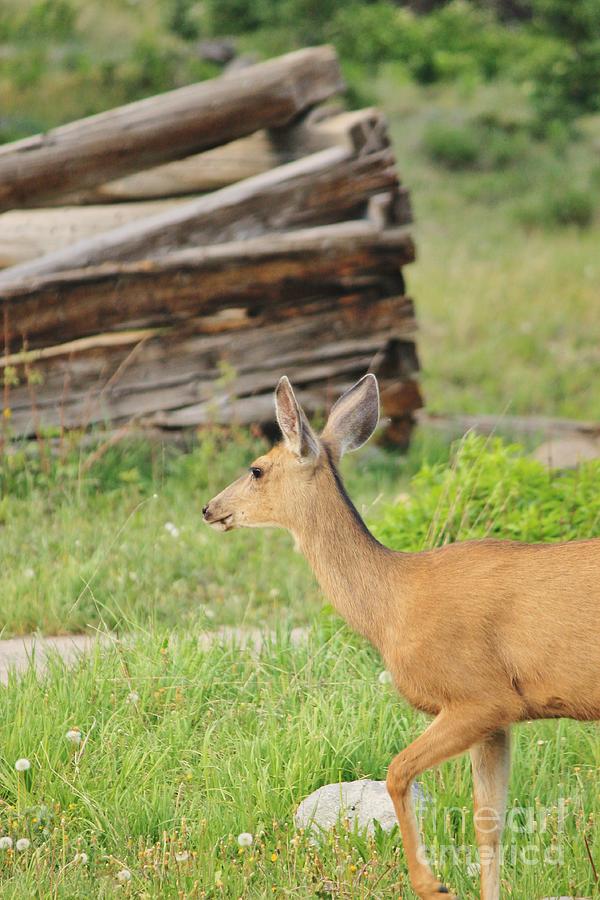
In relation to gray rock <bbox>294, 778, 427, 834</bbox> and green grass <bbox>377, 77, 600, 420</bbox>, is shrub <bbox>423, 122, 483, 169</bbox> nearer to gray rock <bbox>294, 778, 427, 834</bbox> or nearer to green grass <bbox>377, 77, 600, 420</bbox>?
green grass <bbox>377, 77, 600, 420</bbox>

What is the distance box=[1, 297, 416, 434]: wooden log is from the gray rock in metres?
3.54

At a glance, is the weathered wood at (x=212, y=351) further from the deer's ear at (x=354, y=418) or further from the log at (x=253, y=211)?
the deer's ear at (x=354, y=418)

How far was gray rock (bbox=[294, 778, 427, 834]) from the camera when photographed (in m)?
4.01

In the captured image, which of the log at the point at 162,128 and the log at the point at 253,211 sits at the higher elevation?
the log at the point at 162,128

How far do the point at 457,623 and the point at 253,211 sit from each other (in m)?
5.14

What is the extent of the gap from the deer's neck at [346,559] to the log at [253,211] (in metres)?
3.93

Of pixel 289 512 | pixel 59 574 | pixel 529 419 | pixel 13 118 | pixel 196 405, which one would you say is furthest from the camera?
pixel 13 118

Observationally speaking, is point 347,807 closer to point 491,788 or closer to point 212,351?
point 491,788

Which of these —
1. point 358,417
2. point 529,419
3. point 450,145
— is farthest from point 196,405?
point 450,145

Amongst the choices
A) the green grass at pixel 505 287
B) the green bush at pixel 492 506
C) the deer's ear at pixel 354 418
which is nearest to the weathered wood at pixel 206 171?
the green grass at pixel 505 287

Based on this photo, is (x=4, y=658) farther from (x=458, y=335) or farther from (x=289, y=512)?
(x=458, y=335)

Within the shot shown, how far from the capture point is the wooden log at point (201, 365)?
768cm

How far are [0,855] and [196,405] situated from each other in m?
4.61

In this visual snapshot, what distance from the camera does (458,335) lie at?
12.4 metres
